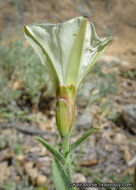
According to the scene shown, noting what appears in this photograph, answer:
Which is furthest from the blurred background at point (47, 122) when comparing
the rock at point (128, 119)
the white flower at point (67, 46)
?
the white flower at point (67, 46)

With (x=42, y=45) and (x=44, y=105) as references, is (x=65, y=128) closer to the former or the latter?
(x=42, y=45)

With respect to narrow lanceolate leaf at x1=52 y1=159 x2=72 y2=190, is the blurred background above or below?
below

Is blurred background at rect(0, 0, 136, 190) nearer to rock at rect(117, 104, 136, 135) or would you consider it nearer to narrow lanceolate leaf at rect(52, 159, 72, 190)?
rock at rect(117, 104, 136, 135)

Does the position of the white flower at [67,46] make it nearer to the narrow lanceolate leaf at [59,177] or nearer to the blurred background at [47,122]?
the narrow lanceolate leaf at [59,177]

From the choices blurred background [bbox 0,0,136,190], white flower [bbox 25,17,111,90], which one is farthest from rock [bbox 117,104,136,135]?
white flower [bbox 25,17,111,90]

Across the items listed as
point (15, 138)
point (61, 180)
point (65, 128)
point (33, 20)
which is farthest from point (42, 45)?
point (33, 20)
